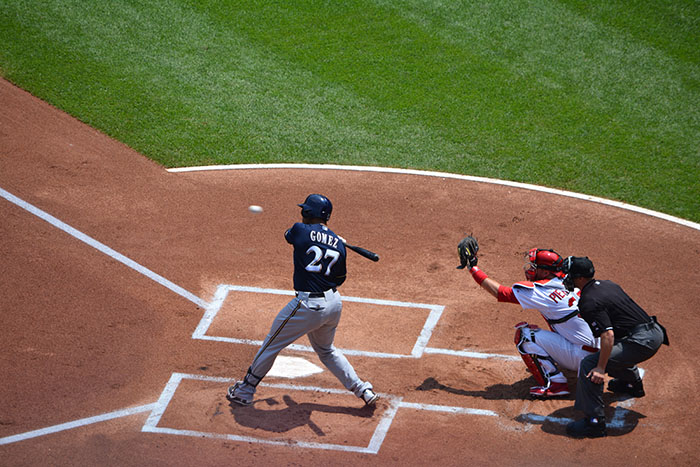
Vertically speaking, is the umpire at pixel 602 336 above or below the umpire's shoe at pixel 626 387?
above

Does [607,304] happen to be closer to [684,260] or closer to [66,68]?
[684,260]

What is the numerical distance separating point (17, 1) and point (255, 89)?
17.5ft

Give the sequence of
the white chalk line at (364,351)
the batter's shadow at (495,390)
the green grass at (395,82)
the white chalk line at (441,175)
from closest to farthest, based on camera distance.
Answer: the batter's shadow at (495,390) → the white chalk line at (364,351) → the white chalk line at (441,175) → the green grass at (395,82)

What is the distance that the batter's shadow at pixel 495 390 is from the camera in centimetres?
677

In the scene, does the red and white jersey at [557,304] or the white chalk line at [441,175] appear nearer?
the red and white jersey at [557,304]

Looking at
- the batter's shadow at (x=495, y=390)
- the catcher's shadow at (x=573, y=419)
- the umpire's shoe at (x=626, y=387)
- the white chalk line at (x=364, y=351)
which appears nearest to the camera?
the catcher's shadow at (x=573, y=419)

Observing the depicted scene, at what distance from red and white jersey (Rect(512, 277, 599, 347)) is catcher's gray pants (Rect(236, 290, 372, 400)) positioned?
1693 mm

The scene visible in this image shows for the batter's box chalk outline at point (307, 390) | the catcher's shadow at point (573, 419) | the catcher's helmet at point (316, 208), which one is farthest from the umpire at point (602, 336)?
the catcher's helmet at point (316, 208)

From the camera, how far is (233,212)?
9508mm

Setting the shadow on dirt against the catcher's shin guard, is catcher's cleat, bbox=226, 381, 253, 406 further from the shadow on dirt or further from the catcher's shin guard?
the catcher's shin guard

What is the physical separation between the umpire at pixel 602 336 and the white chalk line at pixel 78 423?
3.95 m

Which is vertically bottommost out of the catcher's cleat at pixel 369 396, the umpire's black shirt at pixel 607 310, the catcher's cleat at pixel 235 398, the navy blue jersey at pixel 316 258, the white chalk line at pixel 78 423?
the white chalk line at pixel 78 423

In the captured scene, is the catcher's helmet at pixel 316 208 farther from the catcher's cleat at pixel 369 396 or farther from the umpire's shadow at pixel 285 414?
the umpire's shadow at pixel 285 414

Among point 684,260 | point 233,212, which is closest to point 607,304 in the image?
point 684,260
